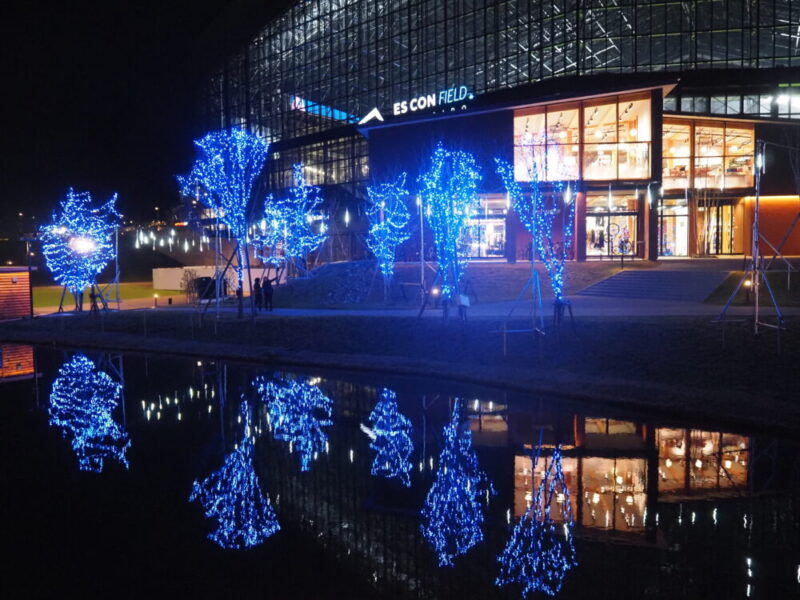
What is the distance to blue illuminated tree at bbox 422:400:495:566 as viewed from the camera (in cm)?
580

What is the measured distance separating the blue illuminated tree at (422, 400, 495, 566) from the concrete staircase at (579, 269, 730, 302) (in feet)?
53.8

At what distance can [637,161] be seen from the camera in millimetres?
32656

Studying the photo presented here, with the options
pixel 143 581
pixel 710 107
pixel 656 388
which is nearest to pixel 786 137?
pixel 710 107

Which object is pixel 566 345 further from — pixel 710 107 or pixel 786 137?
pixel 710 107

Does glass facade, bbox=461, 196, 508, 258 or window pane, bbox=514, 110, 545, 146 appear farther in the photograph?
glass facade, bbox=461, 196, 508, 258

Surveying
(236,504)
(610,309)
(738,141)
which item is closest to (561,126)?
(738,141)

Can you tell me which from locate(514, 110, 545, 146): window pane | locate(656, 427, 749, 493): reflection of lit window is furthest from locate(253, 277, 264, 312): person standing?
locate(656, 427, 749, 493): reflection of lit window

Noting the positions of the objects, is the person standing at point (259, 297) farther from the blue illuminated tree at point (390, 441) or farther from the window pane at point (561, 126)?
the window pane at point (561, 126)

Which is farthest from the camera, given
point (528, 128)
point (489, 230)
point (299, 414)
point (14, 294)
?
point (489, 230)

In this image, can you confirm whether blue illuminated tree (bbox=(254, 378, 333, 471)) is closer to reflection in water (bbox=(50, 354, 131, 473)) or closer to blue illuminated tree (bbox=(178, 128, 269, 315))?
reflection in water (bbox=(50, 354, 131, 473))

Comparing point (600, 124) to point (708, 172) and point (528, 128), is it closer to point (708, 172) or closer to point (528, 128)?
point (528, 128)

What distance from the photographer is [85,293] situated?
146 ft

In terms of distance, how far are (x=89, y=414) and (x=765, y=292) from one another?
20329 mm

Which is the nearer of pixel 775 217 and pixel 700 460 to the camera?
pixel 700 460
